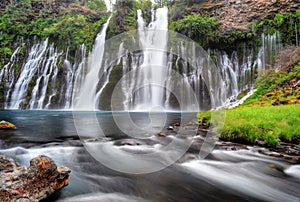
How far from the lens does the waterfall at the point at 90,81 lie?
21.7 metres

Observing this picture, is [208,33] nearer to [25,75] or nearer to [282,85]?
[282,85]

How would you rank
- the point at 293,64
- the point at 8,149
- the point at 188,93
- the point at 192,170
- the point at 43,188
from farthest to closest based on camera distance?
the point at 188,93, the point at 293,64, the point at 8,149, the point at 192,170, the point at 43,188

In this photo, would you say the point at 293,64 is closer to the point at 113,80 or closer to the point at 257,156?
the point at 257,156

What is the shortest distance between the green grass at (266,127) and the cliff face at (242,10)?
731 inches

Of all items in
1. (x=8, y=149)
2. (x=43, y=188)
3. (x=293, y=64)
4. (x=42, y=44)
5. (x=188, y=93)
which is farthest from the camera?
(x=42, y=44)

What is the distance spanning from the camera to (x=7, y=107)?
23.0 metres

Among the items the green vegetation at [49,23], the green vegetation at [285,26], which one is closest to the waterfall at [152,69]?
the green vegetation at [49,23]

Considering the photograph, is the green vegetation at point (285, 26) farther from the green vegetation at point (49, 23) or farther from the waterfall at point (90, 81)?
the green vegetation at point (49, 23)

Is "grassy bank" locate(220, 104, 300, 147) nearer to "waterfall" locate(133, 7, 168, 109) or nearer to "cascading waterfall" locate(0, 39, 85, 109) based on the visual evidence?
"waterfall" locate(133, 7, 168, 109)

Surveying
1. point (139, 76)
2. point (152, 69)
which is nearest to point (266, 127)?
point (139, 76)

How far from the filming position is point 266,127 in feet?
21.3

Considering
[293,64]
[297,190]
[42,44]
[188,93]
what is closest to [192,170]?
[297,190]

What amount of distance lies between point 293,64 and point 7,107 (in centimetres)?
2970

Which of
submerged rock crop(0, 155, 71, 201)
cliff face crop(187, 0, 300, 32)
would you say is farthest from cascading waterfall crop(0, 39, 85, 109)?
submerged rock crop(0, 155, 71, 201)
